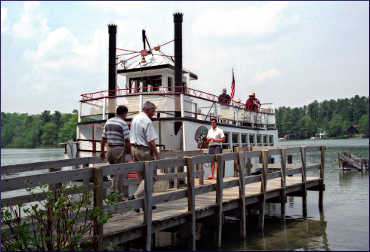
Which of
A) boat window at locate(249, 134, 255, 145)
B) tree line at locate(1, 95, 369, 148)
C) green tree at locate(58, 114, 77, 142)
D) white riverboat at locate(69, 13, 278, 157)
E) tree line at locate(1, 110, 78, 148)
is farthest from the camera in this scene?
tree line at locate(1, 95, 369, 148)

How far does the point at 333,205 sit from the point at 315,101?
567ft

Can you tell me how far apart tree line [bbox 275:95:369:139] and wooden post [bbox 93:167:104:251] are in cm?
13427

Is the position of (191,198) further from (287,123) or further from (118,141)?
(287,123)

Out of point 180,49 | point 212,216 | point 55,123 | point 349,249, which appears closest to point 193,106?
point 180,49

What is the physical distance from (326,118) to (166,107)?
156528mm

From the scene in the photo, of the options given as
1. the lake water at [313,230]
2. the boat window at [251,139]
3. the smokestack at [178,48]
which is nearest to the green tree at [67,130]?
the boat window at [251,139]

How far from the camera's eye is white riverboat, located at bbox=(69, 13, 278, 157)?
1275cm

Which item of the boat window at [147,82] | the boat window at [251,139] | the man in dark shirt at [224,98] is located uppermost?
the boat window at [147,82]

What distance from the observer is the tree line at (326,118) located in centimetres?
14138

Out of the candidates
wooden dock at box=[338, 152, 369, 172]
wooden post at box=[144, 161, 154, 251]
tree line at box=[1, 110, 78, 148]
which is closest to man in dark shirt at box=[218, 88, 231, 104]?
wooden post at box=[144, 161, 154, 251]

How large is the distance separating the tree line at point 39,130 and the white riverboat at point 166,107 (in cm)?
10037

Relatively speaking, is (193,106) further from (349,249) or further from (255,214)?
(349,249)

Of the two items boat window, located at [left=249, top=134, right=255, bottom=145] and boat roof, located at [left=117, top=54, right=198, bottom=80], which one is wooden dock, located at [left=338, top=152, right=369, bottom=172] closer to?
boat window, located at [left=249, top=134, right=255, bottom=145]

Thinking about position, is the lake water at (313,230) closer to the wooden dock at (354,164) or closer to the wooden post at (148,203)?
the wooden post at (148,203)
